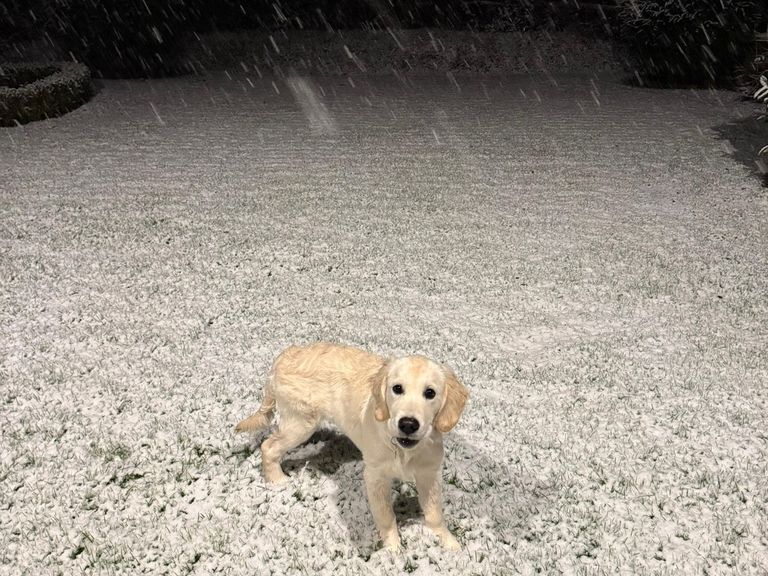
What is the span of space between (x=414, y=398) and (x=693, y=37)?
2174 centimetres

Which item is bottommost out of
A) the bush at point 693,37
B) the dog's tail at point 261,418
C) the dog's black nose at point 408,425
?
the bush at point 693,37

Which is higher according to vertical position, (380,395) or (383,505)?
(380,395)

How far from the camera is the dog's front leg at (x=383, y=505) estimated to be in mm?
3193

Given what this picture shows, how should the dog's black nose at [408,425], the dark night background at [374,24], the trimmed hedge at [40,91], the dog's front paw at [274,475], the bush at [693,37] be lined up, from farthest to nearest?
the dark night background at [374,24] → the bush at [693,37] → the trimmed hedge at [40,91] → the dog's front paw at [274,475] → the dog's black nose at [408,425]

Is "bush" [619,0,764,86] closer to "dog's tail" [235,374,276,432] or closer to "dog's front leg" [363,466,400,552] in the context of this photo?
"dog's tail" [235,374,276,432]

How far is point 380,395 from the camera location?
289 cm

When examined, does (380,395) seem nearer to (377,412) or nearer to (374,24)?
(377,412)

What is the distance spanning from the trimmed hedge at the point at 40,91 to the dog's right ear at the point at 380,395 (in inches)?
612

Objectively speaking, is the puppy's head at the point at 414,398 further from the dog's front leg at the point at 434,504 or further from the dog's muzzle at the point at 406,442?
the dog's front leg at the point at 434,504

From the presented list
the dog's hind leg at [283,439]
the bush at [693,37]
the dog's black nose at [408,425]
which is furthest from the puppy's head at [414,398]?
the bush at [693,37]

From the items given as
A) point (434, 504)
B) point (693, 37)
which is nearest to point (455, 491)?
point (434, 504)

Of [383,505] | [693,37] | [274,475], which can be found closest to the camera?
[383,505]

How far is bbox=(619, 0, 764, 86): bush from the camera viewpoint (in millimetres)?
18625

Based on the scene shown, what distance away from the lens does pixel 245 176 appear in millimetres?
10953
